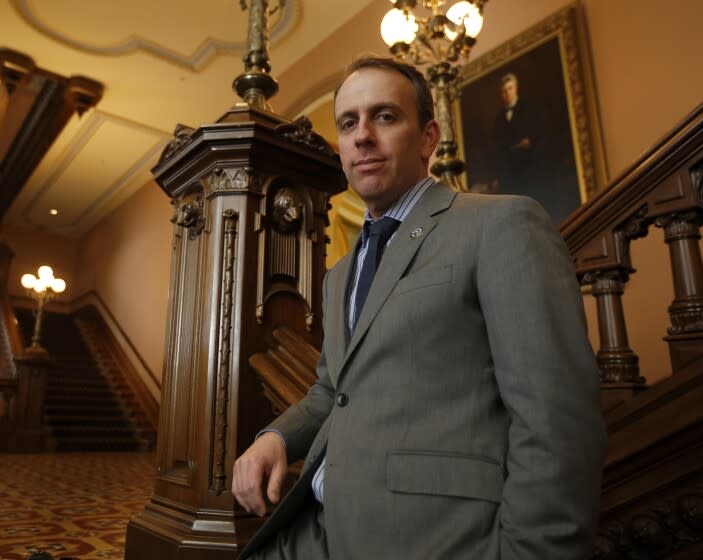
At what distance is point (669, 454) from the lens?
159 cm

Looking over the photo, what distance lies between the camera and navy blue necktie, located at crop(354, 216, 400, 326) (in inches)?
42.6

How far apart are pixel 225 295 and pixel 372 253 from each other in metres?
0.81

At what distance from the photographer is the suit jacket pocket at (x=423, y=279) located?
91cm

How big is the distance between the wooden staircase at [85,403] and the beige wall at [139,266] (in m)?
0.86

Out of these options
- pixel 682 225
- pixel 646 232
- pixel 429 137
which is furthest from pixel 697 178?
pixel 429 137

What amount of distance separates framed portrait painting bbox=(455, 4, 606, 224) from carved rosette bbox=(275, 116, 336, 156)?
2.93m

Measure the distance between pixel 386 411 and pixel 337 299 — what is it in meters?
0.34

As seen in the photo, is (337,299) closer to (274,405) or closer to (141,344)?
(274,405)

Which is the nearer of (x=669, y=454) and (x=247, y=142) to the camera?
(x=669, y=454)

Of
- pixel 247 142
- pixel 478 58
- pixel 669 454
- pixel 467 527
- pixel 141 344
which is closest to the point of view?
pixel 467 527

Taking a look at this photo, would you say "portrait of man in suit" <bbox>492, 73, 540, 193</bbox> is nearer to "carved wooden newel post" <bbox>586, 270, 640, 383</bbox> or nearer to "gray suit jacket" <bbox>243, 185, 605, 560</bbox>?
"carved wooden newel post" <bbox>586, 270, 640, 383</bbox>

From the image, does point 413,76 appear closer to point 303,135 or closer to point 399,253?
point 399,253

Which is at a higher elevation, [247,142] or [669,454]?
[247,142]

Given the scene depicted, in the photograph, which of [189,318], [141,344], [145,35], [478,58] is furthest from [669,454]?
[141,344]
